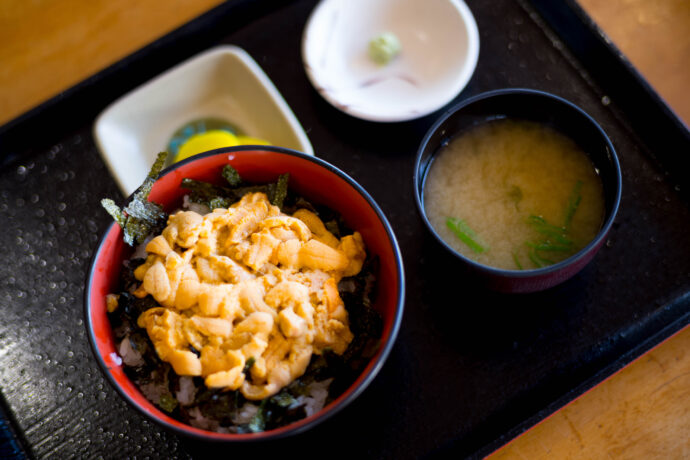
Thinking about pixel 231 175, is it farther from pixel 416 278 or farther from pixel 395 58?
pixel 395 58

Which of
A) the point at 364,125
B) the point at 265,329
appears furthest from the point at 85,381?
the point at 364,125

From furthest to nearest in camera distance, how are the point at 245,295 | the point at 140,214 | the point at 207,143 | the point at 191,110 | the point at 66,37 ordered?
1. the point at 66,37
2. the point at 191,110
3. the point at 207,143
4. the point at 140,214
5. the point at 245,295

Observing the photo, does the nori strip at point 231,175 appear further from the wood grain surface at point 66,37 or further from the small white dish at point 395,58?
the wood grain surface at point 66,37

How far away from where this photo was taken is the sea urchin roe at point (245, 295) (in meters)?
1.07

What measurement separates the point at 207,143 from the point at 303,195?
0.34m

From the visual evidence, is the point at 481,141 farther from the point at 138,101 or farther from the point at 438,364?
the point at 138,101

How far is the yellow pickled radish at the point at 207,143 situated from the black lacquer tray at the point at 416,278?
0.18 meters

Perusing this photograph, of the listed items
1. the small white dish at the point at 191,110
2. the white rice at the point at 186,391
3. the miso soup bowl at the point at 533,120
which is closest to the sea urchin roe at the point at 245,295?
the white rice at the point at 186,391

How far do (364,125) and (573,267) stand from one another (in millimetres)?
605

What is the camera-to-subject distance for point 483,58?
5.32ft

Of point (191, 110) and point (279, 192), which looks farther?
point (191, 110)

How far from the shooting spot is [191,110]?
1.64m

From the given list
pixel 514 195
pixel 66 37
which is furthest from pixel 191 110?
pixel 514 195

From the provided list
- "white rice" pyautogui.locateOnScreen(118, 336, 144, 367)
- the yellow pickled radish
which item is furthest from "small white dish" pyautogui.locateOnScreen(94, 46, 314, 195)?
"white rice" pyautogui.locateOnScreen(118, 336, 144, 367)
